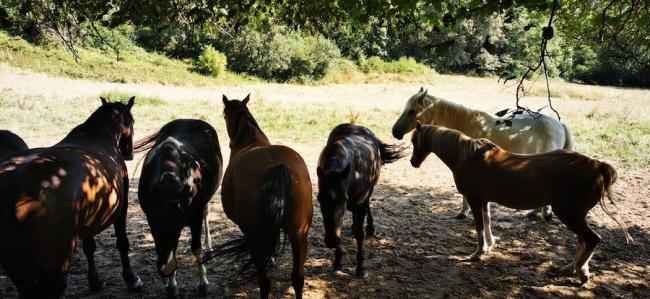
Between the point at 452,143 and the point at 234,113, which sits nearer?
the point at 234,113

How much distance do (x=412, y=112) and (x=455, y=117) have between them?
614 mm

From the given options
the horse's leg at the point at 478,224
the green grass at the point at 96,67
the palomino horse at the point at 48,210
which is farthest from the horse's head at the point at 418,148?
the green grass at the point at 96,67

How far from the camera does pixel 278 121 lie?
12805mm

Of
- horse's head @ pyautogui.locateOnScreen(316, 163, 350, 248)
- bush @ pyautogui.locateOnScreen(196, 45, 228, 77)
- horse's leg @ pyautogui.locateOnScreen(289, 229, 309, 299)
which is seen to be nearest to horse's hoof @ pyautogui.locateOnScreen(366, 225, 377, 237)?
horse's head @ pyautogui.locateOnScreen(316, 163, 350, 248)

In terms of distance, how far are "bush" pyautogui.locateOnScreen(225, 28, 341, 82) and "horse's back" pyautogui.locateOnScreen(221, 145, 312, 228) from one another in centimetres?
2435

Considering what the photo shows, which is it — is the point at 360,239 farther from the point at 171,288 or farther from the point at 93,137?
the point at 93,137

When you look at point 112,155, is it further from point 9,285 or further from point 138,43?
point 138,43

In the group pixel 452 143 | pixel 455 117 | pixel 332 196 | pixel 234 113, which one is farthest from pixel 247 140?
pixel 455 117

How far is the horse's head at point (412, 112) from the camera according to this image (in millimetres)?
6035

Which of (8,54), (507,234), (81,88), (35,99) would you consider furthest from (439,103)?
(8,54)

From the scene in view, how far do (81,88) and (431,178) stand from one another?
672 inches

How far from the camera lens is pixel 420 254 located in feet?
15.8

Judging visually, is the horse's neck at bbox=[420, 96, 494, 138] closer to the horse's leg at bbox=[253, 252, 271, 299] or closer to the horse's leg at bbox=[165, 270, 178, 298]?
the horse's leg at bbox=[253, 252, 271, 299]

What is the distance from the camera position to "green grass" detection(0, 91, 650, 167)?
9.78 metres
